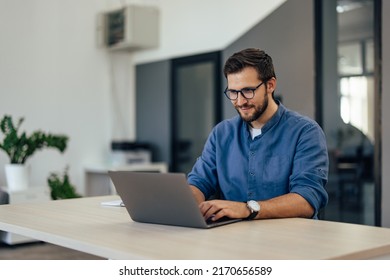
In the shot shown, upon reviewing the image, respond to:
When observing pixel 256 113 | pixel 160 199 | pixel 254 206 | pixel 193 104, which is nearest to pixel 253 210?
pixel 254 206

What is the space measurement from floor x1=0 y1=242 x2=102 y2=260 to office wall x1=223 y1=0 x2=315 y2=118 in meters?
1.96

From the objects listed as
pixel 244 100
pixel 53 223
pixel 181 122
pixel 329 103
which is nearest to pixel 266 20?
pixel 329 103

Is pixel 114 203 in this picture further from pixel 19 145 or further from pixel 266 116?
pixel 19 145

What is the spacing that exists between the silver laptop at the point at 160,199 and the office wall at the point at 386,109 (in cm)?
217

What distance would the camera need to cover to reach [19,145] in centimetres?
514

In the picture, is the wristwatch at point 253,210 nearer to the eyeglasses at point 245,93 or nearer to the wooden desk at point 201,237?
the wooden desk at point 201,237

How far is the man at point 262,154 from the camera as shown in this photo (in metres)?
2.07

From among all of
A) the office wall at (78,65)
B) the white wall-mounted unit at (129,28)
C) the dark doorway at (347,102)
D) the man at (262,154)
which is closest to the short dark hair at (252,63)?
the man at (262,154)

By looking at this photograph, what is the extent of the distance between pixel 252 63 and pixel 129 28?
440cm

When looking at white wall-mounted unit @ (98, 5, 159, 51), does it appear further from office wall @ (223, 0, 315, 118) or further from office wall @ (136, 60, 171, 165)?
office wall @ (223, 0, 315, 118)

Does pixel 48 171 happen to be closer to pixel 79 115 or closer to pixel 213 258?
pixel 79 115

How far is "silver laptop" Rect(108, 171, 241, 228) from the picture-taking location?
1.72 m

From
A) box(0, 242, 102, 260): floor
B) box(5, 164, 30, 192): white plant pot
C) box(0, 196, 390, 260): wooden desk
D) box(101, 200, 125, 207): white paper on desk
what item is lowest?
box(0, 242, 102, 260): floor

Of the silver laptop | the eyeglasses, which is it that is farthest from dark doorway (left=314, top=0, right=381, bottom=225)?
the silver laptop
